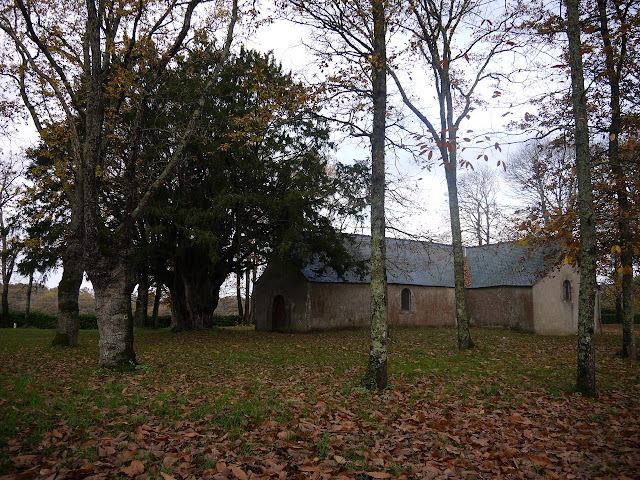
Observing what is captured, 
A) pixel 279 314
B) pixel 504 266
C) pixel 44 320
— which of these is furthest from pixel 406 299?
pixel 44 320

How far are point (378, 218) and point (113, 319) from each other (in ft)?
21.4

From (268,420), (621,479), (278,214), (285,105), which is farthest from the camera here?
(278,214)

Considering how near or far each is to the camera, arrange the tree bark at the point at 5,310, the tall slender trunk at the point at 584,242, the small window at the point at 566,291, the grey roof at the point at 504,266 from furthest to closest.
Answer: the tree bark at the point at 5,310
the grey roof at the point at 504,266
the small window at the point at 566,291
the tall slender trunk at the point at 584,242

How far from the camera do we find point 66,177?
14.0 meters

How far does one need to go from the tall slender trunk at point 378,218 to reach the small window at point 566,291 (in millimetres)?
19399

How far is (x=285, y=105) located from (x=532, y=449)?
814cm

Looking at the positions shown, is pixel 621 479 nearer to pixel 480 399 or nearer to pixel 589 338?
pixel 480 399

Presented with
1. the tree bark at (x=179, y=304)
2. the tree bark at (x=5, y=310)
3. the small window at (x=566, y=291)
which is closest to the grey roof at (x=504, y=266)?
the small window at (x=566, y=291)

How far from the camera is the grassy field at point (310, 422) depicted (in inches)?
178

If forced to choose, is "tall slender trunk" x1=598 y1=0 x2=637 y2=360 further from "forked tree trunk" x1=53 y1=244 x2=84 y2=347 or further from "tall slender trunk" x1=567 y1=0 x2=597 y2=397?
"forked tree trunk" x1=53 y1=244 x2=84 y2=347

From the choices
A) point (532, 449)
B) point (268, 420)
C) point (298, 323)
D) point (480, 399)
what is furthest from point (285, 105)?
point (298, 323)

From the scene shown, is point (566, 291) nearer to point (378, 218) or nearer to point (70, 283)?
point (378, 218)

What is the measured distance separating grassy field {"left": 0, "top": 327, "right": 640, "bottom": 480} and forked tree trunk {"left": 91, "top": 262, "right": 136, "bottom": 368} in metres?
0.42

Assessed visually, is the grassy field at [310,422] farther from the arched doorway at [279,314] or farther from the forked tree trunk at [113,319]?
the arched doorway at [279,314]
